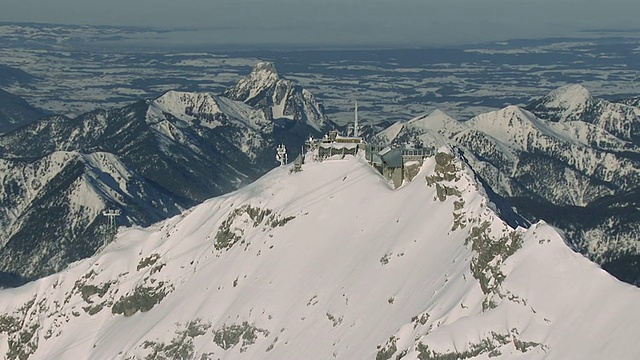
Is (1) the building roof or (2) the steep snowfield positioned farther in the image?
(1) the building roof

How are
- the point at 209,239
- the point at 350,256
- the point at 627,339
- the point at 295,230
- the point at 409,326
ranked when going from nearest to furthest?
the point at 627,339
the point at 409,326
the point at 350,256
the point at 295,230
the point at 209,239

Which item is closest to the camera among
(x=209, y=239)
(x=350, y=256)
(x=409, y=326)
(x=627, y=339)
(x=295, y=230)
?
(x=627, y=339)

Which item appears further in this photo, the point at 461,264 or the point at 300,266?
the point at 300,266

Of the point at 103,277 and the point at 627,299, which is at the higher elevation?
the point at 627,299

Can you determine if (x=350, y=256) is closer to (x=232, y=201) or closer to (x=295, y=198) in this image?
(x=295, y=198)

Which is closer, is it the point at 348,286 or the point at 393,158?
the point at 348,286

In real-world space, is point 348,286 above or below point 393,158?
below

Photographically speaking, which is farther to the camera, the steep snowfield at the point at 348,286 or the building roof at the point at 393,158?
the building roof at the point at 393,158

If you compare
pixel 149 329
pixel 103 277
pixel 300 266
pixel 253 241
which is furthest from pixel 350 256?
pixel 103 277
